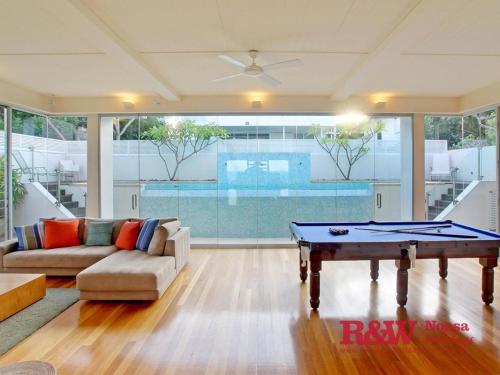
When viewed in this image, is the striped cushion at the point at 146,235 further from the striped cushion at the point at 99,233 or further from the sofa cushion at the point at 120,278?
the sofa cushion at the point at 120,278

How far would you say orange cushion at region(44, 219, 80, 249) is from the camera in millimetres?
4641

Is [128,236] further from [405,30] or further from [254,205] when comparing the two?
[405,30]

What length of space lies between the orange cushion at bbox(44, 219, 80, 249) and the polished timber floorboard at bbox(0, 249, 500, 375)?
54 centimetres

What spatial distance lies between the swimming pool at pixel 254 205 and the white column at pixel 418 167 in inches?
31.8

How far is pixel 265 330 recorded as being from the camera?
117 inches

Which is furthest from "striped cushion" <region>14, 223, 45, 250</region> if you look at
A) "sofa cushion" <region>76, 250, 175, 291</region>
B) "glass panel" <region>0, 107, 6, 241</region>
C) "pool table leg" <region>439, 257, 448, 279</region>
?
"pool table leg" <region>439, 257, 448, 279</region>

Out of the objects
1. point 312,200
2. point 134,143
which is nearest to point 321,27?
point 312,200

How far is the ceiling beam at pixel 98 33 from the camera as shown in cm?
260

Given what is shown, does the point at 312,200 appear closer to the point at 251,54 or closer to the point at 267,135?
the point at 267,135

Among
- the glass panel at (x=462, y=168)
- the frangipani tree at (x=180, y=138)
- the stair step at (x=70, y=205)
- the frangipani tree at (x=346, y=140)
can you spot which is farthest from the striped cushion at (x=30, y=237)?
the glass panel at (x=462, y=168)

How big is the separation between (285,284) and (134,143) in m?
4.15

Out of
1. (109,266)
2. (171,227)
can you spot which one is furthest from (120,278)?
(171,227)

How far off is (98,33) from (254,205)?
4.26m

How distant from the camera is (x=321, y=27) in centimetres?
319
